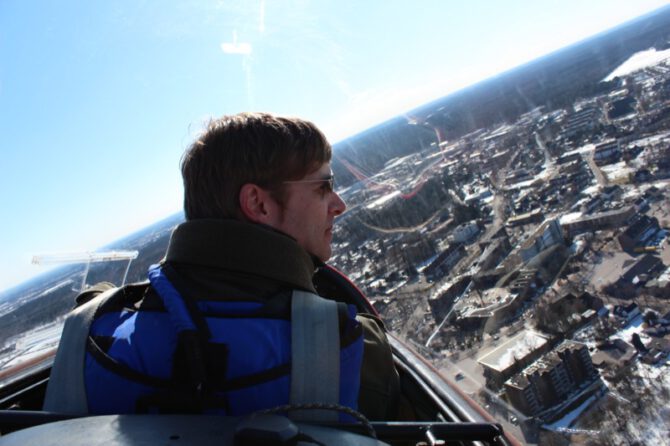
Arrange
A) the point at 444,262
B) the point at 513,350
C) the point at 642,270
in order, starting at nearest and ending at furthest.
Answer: the point at 513,350 < the point at 642,270 < the point at 444,262

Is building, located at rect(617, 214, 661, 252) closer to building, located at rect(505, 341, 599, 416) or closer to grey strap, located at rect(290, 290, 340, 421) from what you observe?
building, located at rect(505, 341, 599, 416)

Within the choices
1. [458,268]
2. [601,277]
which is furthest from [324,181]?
[458,268]

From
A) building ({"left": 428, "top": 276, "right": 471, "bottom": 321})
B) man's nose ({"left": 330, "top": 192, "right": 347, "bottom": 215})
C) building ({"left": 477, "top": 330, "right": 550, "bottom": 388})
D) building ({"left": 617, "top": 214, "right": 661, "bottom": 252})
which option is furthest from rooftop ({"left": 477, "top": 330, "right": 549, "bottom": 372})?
man's nose ({"left": 330, "top": 192, "right": 347, "bottom": 215})

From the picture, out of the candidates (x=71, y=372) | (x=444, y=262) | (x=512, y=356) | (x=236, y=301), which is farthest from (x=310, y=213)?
(x=444, y=262)

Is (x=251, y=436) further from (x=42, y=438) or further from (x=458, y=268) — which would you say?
(x=458, y=268)

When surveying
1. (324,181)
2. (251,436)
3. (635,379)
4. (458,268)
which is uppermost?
(324,181)

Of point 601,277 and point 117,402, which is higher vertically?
point 117,402

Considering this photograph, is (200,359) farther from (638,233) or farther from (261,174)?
(638,233)
